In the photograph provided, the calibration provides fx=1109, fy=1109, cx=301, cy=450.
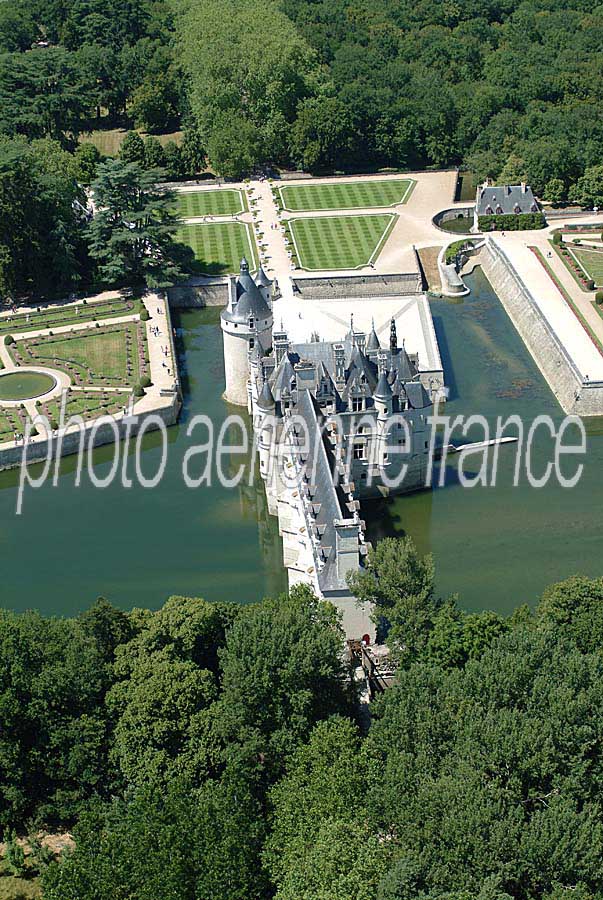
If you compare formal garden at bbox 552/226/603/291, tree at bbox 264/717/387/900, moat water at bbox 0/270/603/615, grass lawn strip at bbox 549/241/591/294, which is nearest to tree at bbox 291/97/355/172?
formal garden at bbox 552/226/603/291

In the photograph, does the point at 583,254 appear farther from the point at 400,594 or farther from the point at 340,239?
the point at 400,594

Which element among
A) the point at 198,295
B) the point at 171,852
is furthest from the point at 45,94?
the point at 171,852

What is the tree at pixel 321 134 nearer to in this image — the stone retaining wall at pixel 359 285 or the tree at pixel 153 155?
the tree at pixel 153 155

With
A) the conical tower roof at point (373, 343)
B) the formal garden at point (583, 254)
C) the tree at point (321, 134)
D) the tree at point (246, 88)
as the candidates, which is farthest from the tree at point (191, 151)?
the conical tower roof at point (373, 343)

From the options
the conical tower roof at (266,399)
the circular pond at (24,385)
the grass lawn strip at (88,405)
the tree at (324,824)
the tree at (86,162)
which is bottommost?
the circular pond at (24,385)

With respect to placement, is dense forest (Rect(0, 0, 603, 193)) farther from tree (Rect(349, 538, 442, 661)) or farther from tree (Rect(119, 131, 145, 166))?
tree (Rect(349, 538, 442, 661))
